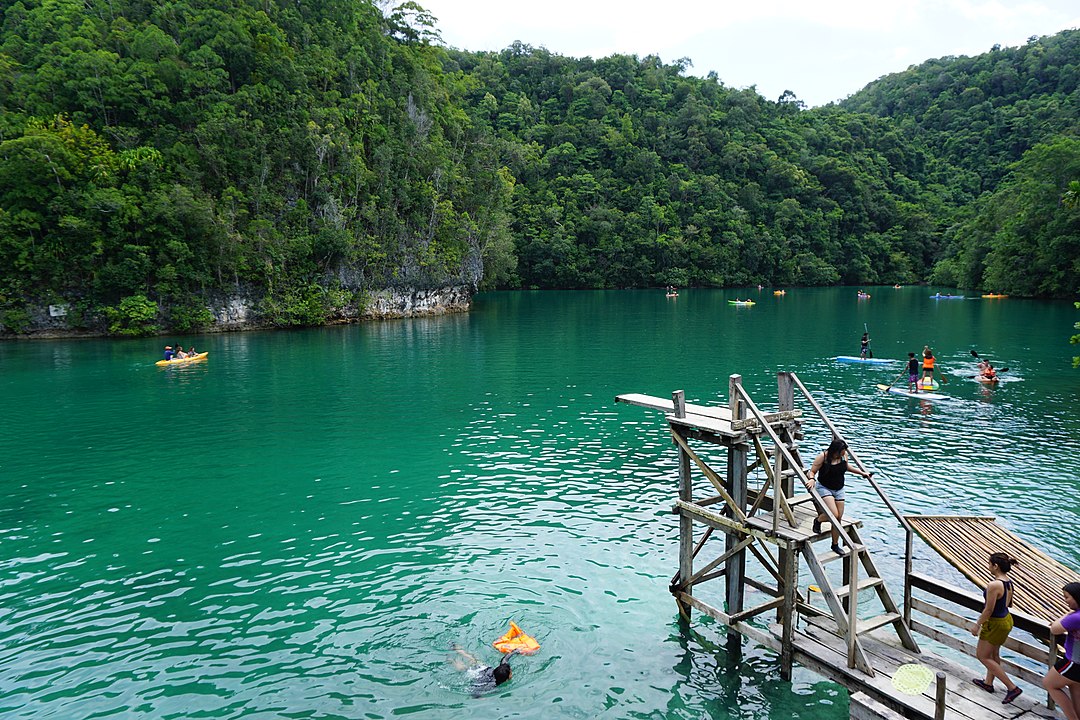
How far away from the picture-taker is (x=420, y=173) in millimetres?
77312

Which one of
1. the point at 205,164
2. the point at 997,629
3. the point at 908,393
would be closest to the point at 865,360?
the point at 908,393

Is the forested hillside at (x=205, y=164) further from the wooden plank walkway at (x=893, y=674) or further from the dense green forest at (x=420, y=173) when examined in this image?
the wooden plank walkway at (x=893, y=674)

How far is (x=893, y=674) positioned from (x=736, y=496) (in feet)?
10.5

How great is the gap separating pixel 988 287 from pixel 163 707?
112m

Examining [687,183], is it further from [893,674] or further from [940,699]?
[940,699]

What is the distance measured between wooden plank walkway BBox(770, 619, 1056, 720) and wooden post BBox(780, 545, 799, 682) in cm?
13

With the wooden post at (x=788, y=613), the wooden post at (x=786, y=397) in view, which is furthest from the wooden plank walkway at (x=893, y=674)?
the wooden post at (x=786, y=397)

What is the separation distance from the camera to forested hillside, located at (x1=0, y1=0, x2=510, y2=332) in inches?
2143

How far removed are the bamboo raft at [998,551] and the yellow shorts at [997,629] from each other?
0.68m

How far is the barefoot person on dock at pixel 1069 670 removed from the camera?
7414 millimetres

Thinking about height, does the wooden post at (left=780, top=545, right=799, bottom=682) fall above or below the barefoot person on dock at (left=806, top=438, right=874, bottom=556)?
below

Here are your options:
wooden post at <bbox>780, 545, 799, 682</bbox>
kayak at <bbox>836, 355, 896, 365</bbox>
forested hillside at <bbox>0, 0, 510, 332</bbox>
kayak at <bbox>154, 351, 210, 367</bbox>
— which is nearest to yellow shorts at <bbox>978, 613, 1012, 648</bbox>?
wooden post at <bbox>780, 545, 799, 682</bbox>

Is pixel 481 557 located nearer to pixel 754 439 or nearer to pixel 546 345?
pixel 754 439

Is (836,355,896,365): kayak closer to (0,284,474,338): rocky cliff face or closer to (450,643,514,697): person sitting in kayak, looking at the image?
(450,643,514,697): person sitting in kayak
